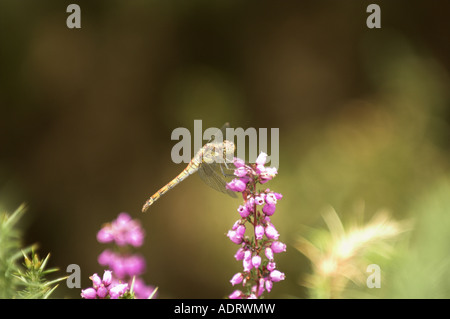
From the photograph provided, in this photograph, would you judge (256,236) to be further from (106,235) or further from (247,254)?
(106,235)

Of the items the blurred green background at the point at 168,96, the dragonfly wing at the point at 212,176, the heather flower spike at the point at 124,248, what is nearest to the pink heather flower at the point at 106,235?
the heather flower spike at the point at 124,248

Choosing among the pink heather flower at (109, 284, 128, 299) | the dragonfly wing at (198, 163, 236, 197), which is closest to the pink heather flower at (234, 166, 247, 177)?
the pink heather flower at (109, 284, 128, 299)

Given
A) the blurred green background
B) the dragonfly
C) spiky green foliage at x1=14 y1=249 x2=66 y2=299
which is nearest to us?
spiky green foliage at x1=14 y1=249 x2=66 y2=299

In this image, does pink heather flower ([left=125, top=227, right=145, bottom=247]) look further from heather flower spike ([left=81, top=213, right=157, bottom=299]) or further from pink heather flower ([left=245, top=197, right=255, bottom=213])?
pink heather flower ([left=245, top=197, right=255, bottom=213])

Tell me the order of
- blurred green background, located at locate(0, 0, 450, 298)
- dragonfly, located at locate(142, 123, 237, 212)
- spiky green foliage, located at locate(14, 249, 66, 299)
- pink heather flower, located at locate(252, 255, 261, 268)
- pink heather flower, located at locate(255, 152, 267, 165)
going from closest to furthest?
spiky green foliage, located at locate(14, 249, 66, 299)
pink heather flower, located at locate(252, 255, 261, 268)
pink heather flower, located at locate(255, 152, 267, 165)
dragonfly, located at locate(142, 123, 237, 212)
blurred green background, located at locate(0, 0, 450, 298)

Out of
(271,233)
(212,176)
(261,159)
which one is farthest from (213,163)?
(271,233)

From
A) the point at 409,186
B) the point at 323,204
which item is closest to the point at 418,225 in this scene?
the point at 409,186

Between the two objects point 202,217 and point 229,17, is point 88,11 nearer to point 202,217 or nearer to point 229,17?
point 229,17
